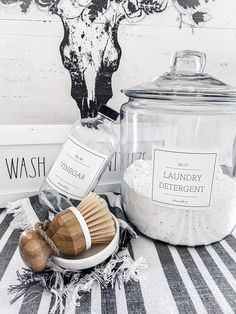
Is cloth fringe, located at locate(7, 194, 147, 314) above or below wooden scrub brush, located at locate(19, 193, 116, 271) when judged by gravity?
below

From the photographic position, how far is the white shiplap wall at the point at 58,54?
47 cm

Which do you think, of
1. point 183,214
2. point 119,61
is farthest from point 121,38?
point 183,214

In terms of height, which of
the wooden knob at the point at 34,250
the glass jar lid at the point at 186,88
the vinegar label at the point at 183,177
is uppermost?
the glass jar lid at the point at 186,88

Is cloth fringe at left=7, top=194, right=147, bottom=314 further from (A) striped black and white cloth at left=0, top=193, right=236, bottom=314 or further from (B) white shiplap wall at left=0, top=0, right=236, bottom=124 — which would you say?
(B) white shiplap wall at left=0, top=0, right=236, bottom=124

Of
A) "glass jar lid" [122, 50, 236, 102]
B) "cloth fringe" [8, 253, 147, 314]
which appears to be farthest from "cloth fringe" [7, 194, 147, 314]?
"glass jar lid" [122, 50, 236, 102]

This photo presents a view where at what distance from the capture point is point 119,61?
51cm

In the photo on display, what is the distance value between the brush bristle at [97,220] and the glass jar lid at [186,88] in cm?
16

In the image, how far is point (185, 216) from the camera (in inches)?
14.5

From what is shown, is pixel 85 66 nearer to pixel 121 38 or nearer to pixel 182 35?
pixel 121 38

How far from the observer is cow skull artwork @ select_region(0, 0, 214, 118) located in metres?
0.48

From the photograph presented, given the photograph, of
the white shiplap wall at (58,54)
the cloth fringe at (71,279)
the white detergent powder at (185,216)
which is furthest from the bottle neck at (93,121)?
the cloth fringe at (71,279)

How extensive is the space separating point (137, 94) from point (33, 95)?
8.5 inches

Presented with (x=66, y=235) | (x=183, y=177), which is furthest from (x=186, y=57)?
(x=66, y=235)

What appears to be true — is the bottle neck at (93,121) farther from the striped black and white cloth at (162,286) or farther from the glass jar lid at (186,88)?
the striped black and white cloth at (162,286)
